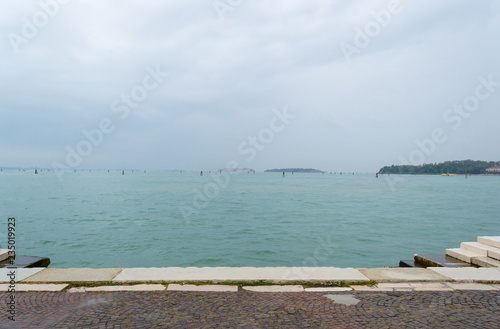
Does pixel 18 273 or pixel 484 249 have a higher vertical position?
pixel 484 249

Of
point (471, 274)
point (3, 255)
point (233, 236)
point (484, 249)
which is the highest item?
point (484, 249)

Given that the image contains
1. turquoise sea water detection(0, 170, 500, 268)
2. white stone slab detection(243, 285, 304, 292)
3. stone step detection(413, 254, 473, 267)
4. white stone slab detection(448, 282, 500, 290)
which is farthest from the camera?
turquoise sea water detection(0, 170, 500, 268)

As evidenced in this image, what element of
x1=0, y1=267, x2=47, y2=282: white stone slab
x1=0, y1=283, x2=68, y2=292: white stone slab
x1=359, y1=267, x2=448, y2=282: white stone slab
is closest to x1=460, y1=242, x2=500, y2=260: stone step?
x1=359, y1=267, x2=448, y2=282: white stone slab

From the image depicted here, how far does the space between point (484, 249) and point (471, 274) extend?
2494 millimetres

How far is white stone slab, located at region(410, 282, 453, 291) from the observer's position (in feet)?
20.2

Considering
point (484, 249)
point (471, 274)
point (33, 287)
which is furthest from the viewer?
point (484, 249)

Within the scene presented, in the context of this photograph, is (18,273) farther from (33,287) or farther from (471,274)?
(471,274)

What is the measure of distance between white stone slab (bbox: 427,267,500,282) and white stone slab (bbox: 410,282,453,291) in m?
0.50

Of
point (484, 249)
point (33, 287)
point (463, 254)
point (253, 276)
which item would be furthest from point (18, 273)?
point (484, 249)

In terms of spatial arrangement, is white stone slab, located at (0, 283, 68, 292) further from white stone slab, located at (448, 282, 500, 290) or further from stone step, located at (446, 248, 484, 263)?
stone step, located at (446, 248, 484, 263)

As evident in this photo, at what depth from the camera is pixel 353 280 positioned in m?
6.56

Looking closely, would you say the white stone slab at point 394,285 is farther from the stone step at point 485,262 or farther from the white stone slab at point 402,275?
the stone step at point 485,262

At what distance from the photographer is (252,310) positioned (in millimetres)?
5191

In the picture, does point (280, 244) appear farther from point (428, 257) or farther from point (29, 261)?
point (29, 261)
